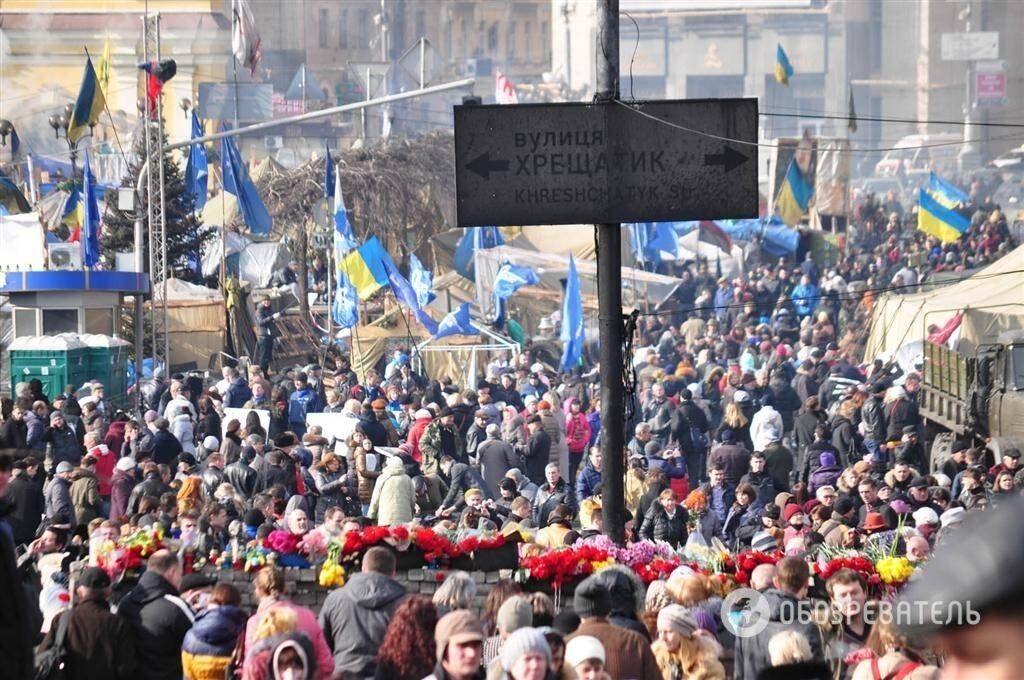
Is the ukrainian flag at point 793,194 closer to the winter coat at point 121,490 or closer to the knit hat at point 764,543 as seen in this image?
the winter coat at point 121,490

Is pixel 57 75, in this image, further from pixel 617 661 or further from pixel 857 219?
pixel 617 661

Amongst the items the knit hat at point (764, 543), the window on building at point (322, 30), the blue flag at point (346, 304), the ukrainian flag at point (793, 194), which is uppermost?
the window on building at point (322, 30)

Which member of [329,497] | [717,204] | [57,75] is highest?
[57,75]

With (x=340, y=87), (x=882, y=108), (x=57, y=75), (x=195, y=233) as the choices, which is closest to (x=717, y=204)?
(x=195, y=233)

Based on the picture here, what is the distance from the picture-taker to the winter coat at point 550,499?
46.8ft

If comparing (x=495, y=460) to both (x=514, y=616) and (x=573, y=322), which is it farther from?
(x=514, y=616)

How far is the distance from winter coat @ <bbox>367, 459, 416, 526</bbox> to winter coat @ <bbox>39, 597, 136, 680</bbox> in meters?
6.39

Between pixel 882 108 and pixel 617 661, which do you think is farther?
pixel 882 108

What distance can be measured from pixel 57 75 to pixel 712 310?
49990mm

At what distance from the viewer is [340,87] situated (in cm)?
9738

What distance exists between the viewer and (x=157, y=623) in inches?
307

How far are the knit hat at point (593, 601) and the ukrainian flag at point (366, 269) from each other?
18196 millimetres

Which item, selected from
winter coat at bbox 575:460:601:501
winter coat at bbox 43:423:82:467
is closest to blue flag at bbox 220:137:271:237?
winter coat at bbox 43:423:82:467

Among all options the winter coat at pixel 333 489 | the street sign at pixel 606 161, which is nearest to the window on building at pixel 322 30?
the winter coat at pixel 333 489
